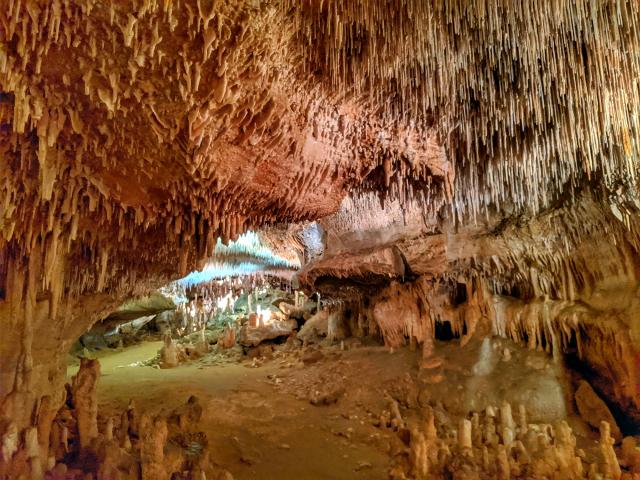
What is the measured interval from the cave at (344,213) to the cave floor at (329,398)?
6cm

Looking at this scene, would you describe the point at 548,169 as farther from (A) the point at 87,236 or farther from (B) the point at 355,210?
(A) the point at 87,236

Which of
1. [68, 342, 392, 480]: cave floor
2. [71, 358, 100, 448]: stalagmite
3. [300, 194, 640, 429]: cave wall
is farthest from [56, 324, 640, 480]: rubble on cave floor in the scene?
[71, 358, 100, 448]: stalagmite

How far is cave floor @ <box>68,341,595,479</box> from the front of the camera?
5992 mm

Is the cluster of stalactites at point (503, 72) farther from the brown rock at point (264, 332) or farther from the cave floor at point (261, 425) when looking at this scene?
the brown rock at point (264, 332)

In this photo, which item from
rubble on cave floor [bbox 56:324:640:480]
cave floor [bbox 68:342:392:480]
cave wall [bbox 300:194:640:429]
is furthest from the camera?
cave wall [bbox 300:194:640:429]

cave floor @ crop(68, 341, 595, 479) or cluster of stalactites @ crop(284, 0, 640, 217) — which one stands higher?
cluster of stalactites @ crop(284, 0, 640, 217)

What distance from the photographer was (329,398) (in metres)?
8.70

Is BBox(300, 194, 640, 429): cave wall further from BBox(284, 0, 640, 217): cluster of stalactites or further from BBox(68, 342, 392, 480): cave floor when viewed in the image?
BBox(68, 342, 392, 480): cave floor

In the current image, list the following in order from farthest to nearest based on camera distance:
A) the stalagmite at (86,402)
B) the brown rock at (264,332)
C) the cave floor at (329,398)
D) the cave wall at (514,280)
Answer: the brown rock at (264,332) → the cave wall at (514,280) → the cave floor at (329,398) → the stalagmite at (86,402)

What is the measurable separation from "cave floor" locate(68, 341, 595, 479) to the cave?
0.20 feet

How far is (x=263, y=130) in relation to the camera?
13.4 feet

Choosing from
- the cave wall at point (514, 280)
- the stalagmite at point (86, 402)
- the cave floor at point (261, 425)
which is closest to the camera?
the stalagmite at point (86, 402)

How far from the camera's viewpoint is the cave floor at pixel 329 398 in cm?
599

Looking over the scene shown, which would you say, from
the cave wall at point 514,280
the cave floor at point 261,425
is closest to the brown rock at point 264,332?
the cave floor at point 261,425
